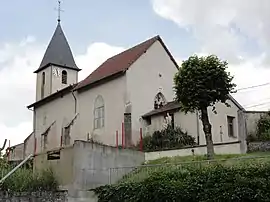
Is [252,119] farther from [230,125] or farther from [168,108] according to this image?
[168,108]

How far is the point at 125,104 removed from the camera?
30.0 metres

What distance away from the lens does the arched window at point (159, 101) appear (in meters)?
31.4

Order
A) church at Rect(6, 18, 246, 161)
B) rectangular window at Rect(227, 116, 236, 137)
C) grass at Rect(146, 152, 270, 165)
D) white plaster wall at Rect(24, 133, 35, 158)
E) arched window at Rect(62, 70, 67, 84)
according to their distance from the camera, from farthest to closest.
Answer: arched window at Rect(62, 70, 67, 84) < white plaster wall at Rect(24, 133, 35, 158) < rectangular window at Rect(227, 116, 236, 137) < church at Rect(6, 18, 246, 161) < grass at Rect(146, 152, 270, 165)

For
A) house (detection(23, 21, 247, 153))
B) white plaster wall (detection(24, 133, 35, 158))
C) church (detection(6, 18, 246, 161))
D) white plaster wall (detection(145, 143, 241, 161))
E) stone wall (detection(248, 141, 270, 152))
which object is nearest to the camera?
white plaster wall (detection(145, 143, 241, 161))

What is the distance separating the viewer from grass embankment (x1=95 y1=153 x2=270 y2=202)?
Answer: 48.8 ft

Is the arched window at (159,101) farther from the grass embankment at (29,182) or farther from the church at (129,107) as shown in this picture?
the grass embankment at (29,182)

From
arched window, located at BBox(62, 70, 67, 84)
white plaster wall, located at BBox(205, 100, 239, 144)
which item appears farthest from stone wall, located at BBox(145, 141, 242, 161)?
arched window, located at BBox(62, 70, 67, 84)

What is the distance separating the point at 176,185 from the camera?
16359 millimetres

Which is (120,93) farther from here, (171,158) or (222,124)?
(171,158)

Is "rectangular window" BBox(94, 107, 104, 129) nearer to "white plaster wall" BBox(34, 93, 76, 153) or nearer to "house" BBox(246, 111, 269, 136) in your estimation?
"white plaster wall" BBox(34, 93, 76, 153)

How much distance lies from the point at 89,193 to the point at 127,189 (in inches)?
74.0

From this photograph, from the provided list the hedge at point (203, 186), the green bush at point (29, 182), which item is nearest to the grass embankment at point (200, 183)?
the hedge at point (203, 186)

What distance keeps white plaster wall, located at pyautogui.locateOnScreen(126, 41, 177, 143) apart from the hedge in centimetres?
1184

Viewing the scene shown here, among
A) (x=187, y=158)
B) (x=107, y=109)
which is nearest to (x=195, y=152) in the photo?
(x=187, y=158)
